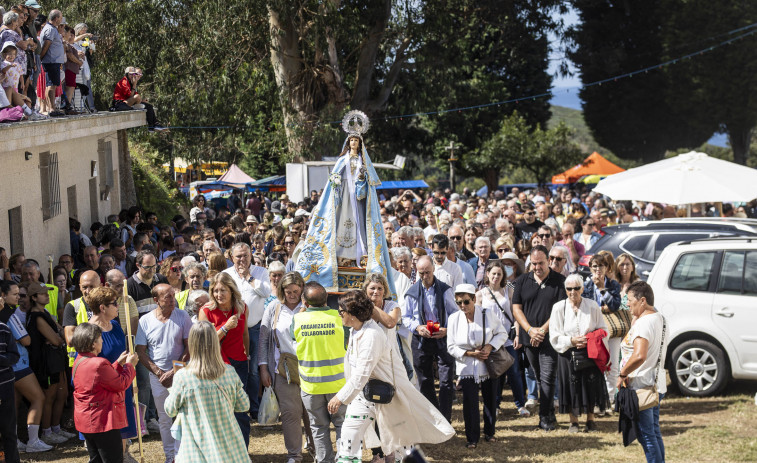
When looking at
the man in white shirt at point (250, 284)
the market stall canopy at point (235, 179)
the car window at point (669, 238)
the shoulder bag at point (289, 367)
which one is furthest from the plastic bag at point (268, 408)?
the market stall canopy at point (235, 179)

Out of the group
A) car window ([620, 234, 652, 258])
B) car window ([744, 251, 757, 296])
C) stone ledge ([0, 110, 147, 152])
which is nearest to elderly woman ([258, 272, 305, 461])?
stone ledge ([0, 110, 147, 152])

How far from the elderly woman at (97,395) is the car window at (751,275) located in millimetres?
7047

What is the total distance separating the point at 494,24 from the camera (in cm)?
3462

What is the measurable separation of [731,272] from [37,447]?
772cm

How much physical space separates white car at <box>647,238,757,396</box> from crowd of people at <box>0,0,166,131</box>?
25.6 feet

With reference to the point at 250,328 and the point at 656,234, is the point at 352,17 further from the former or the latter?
the point at 250,328

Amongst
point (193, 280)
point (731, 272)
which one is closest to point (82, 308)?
point (193, 280)

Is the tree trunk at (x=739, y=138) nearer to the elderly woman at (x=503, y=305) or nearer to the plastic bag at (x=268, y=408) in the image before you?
the elderly woman at (x=503, y=305)

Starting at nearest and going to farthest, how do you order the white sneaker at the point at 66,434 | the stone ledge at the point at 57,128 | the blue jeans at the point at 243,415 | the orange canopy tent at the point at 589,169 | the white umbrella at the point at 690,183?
the blue jeans at the point at 243,415 < the white sneaker at the point at 66,434 < the stone ledge at the point at 57,128 < the white umbrella at the point at 690,183 < the orange canopy tent at the point at 589,169

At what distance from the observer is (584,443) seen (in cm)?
922

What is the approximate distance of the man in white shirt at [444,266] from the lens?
33.7 ft

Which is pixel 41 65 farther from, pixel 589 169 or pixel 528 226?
pixel 589 169

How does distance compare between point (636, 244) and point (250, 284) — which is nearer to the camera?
point (250, 284)

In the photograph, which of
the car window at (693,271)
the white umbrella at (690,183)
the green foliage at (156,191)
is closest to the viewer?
the car window at (693,271)
